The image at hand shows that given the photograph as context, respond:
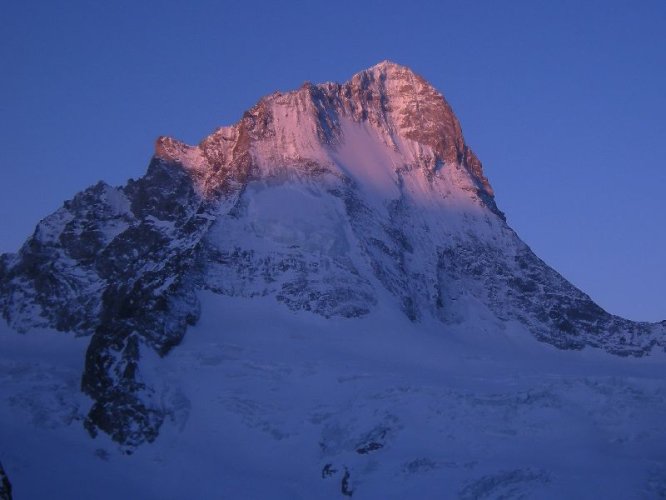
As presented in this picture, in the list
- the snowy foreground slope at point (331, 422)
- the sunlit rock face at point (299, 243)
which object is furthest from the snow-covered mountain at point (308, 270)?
the snowy foreground slope at point (331, 422)

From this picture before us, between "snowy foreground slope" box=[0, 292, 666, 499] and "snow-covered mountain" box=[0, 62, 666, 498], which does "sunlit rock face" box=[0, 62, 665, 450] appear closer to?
"snow-covered mountain" box=[0, 62, 666, 498]

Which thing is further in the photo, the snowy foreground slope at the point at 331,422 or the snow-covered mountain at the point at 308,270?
the snow-covered mountain at the point at 308,270

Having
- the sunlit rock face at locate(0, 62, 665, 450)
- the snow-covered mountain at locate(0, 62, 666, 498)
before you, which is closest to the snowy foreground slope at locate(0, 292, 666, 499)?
the snow-covered mountain at locate(0, 62, 666, 498)

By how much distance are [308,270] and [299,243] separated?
350 cm

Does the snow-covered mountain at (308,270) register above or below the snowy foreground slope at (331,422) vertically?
above

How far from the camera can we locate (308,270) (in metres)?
78.9

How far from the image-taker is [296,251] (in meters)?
80.7

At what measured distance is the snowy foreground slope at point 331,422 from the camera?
52094 millimetres

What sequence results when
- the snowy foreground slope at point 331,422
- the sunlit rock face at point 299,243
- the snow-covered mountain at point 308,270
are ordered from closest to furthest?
the snowy foreground slope at point 331,422
the snow-covered mountain at point 308,270
the sunlit rock face at point 299,243

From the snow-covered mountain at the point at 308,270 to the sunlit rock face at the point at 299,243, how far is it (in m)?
0.17

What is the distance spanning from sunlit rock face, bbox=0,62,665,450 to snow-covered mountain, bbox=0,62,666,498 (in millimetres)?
170

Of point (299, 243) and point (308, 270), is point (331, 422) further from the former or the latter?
point (299, 243)

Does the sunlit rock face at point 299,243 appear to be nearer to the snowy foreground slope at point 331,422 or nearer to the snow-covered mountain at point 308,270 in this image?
the snow-covered mountain at point 308,270

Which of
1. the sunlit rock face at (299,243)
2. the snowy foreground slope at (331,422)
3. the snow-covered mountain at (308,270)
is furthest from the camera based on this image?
the sunlit rock face at (299,243)
